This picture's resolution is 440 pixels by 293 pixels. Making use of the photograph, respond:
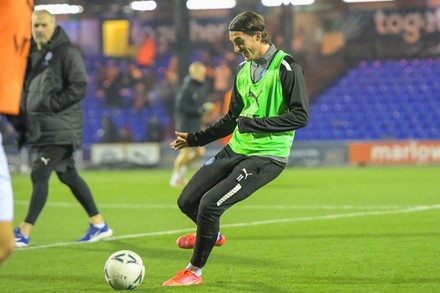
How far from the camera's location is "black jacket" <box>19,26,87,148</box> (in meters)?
9.04

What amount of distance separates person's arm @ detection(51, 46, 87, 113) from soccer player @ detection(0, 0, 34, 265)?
4.57 m

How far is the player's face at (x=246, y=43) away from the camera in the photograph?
6684 millimetres

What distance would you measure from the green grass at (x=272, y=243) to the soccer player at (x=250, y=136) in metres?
0.47

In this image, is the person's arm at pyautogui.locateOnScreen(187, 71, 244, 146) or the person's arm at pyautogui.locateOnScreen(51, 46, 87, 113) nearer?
the person's arm at pyautogui.locateOnScreen(187, 71, 244, 146)

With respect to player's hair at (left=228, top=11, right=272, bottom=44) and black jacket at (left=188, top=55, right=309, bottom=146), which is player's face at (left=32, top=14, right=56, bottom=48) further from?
black jacket at (left=188, top=55, right=309, bottom=146)

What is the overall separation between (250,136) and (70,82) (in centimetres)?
291

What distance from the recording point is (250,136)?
675 cm

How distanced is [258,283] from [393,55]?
85.4ft

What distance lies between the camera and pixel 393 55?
31.7 metres

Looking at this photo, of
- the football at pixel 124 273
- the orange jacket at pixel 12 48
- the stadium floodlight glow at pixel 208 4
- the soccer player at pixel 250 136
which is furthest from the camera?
the stadium floodlight glow at pixel 208 4

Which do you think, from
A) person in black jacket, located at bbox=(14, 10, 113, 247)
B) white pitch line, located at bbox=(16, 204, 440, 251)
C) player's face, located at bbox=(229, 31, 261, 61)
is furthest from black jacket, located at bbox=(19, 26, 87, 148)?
player's face, located at bbox=(229, 31, 261, 61)

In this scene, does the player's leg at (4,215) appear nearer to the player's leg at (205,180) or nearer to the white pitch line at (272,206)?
the player's leg at (205,180)

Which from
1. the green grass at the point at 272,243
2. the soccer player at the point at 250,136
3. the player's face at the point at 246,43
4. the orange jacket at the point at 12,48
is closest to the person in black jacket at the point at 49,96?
the green grass at the point at 272,243

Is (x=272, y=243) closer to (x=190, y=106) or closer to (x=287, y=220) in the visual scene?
(x=287, y=220)
